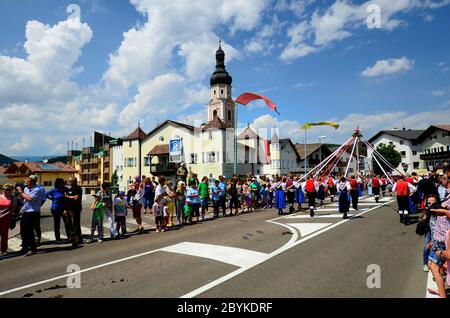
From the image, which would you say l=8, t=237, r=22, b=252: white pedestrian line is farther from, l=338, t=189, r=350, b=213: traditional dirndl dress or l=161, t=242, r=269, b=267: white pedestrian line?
l=338, t=189, r=350, b=213: traditional dirndl dress

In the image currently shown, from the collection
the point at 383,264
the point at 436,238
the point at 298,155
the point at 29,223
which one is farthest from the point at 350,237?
the point at 298,155

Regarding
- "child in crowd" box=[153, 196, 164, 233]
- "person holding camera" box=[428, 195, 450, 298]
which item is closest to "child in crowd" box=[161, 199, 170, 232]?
"child in crowd" box=[153, 196, 164, 233]

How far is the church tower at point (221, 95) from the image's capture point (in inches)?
2672

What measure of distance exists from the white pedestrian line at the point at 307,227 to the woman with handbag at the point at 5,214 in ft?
26.1

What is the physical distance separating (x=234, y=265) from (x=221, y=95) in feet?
211

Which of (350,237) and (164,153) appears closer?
(350,237)

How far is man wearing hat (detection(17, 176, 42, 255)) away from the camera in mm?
8453

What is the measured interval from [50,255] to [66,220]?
1435mm

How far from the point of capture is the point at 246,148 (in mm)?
54844

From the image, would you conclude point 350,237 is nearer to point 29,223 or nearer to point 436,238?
point 436,238

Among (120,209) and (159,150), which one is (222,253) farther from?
(159,150)

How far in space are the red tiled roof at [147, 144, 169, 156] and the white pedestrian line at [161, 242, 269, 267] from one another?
46.2 metres

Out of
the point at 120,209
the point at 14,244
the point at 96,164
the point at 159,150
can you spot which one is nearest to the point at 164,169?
the point at 159,150

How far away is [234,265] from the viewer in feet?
21.4
